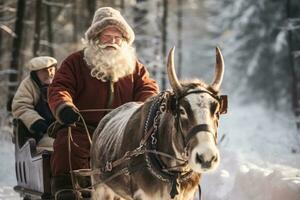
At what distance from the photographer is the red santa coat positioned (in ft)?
19.9

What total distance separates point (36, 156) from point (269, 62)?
2867 cm

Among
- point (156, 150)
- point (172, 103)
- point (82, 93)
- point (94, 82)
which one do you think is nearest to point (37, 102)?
point (82, 93)

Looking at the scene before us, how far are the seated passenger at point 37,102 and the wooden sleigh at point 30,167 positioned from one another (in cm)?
14

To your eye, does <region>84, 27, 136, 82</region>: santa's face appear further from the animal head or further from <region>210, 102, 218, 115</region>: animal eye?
<region>210, 102, 218, 115</region>: animal eye

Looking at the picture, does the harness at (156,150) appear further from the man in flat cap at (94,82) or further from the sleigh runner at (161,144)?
the man in flat cap at (94,82)

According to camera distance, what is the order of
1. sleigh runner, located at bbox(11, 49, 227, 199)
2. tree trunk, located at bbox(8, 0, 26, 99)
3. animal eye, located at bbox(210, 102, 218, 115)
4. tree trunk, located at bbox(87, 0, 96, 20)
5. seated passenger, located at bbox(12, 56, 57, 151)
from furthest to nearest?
tree trunk, located at bbox(87, 0, 96, 20) → tree trunk, located at bbox(8, 0, 26, 99) → seated passenger, located at bbox(12, 56, 57, 151) → animal eye, located at bbox(210, 102, 218, 115) → sleigh runner, located at bbox(11, 49, 227, 199)

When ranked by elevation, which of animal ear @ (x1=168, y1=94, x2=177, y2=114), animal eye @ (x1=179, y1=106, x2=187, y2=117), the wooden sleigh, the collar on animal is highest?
animal ear @ (x1=168, y1=94, x2=177, y2=114)

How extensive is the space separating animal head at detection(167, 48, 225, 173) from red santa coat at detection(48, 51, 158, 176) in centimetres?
168

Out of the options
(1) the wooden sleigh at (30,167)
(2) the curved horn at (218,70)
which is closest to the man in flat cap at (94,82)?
(1) the wooden sleigh at (30,167)

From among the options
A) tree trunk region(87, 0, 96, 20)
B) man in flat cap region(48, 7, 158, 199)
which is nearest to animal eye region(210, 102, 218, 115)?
man in flat cap region(48, 7, 158, 199)

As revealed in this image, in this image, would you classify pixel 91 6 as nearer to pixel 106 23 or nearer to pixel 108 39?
pixel 108 39

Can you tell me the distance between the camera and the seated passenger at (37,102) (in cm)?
758

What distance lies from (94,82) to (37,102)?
213 cm

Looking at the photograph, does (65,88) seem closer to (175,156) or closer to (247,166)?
(175,156)
